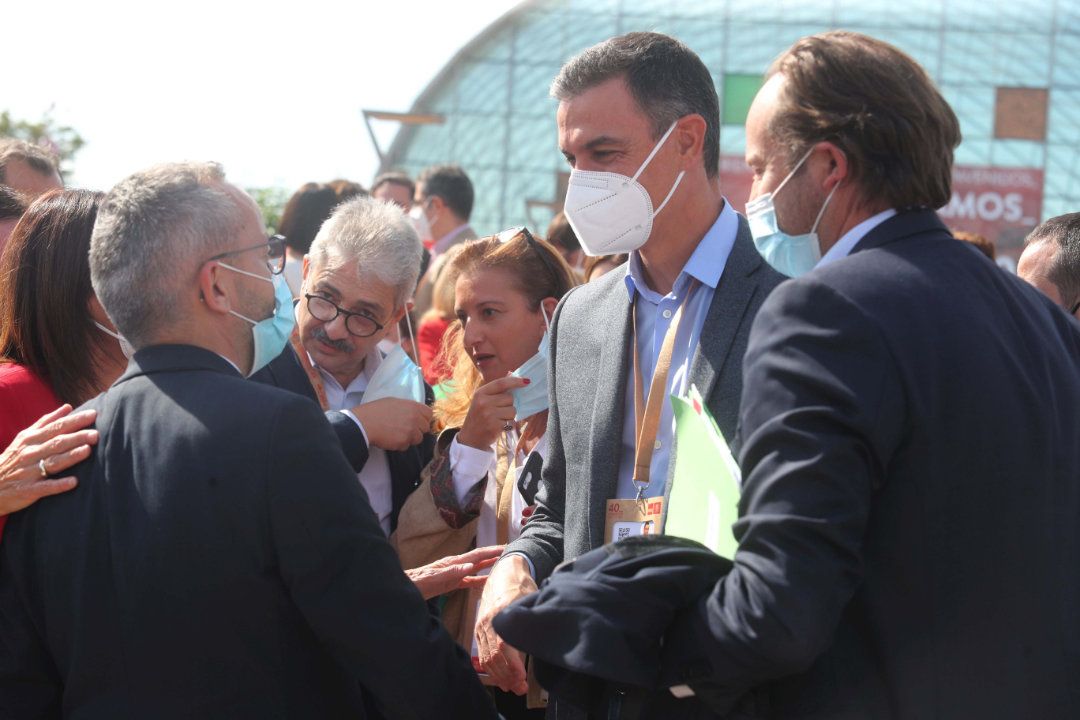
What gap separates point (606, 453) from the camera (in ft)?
9.31

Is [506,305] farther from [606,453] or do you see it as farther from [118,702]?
[118,702]

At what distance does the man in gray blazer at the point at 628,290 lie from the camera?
111 inches

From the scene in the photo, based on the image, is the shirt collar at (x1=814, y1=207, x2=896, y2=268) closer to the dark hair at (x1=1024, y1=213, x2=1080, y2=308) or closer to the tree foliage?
the dark hair at (x1=1024, y1=213, x2=1080, y2=308)

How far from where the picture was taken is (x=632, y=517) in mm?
2746

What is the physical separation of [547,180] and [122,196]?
3636cm

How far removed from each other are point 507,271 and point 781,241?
2.01 m

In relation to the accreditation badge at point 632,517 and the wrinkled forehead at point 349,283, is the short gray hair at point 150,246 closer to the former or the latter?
the accreditation badge at point 632,517

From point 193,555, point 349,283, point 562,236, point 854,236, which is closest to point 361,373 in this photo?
point 349,283

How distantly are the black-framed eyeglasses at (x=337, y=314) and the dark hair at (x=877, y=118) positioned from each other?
2.36m

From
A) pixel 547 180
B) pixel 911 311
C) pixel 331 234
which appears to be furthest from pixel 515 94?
pixel 911 311

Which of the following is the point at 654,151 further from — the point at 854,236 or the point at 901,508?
the point at 901,508

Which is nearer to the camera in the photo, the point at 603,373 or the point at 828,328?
the point at 828,328

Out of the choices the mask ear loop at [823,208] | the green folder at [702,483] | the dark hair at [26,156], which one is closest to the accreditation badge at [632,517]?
the green folder at [702,483]

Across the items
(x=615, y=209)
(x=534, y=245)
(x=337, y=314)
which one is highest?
(x=615, y=209)
